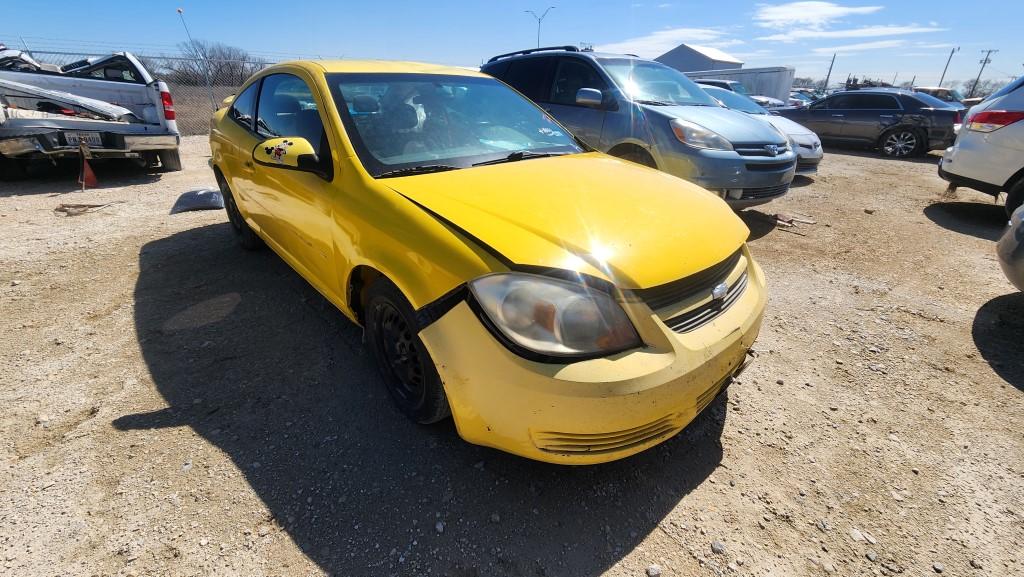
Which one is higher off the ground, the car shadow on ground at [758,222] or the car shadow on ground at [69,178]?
the car shadow on ground at [69,178]

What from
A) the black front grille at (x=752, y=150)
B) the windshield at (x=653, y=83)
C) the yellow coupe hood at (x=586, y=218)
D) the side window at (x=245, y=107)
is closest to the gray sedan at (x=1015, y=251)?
the black front grille at (x=752, y=150)

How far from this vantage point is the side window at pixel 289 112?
253 centimetres

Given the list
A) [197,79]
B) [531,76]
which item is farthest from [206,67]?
[531,76]

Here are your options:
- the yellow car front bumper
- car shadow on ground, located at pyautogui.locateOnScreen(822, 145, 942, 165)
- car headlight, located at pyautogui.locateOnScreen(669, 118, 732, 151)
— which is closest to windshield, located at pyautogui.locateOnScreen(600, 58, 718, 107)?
car headlight, located at pyautogui.locateOnScreen(669, 118, 732, 151)

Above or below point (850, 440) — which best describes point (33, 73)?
above

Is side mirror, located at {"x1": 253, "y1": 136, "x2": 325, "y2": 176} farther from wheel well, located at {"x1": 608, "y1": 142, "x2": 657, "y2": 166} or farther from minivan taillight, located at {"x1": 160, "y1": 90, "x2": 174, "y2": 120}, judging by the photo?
minivan taillight, located at {"x1": 160, "y1": 90, "x2": 174, "y2": 120}

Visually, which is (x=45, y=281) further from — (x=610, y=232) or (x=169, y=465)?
(x=610, y=232)

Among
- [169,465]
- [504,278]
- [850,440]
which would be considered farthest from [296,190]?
[850,440]

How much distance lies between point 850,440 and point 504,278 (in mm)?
1930

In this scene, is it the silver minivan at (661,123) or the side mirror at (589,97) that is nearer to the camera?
the silver minivan at (661,123)

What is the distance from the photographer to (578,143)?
121 inches

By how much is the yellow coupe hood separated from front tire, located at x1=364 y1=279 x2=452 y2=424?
0.45 metres

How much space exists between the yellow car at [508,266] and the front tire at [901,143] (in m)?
11.1

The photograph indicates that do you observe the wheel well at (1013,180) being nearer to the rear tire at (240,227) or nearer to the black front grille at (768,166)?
the black front grille at (768,166)
